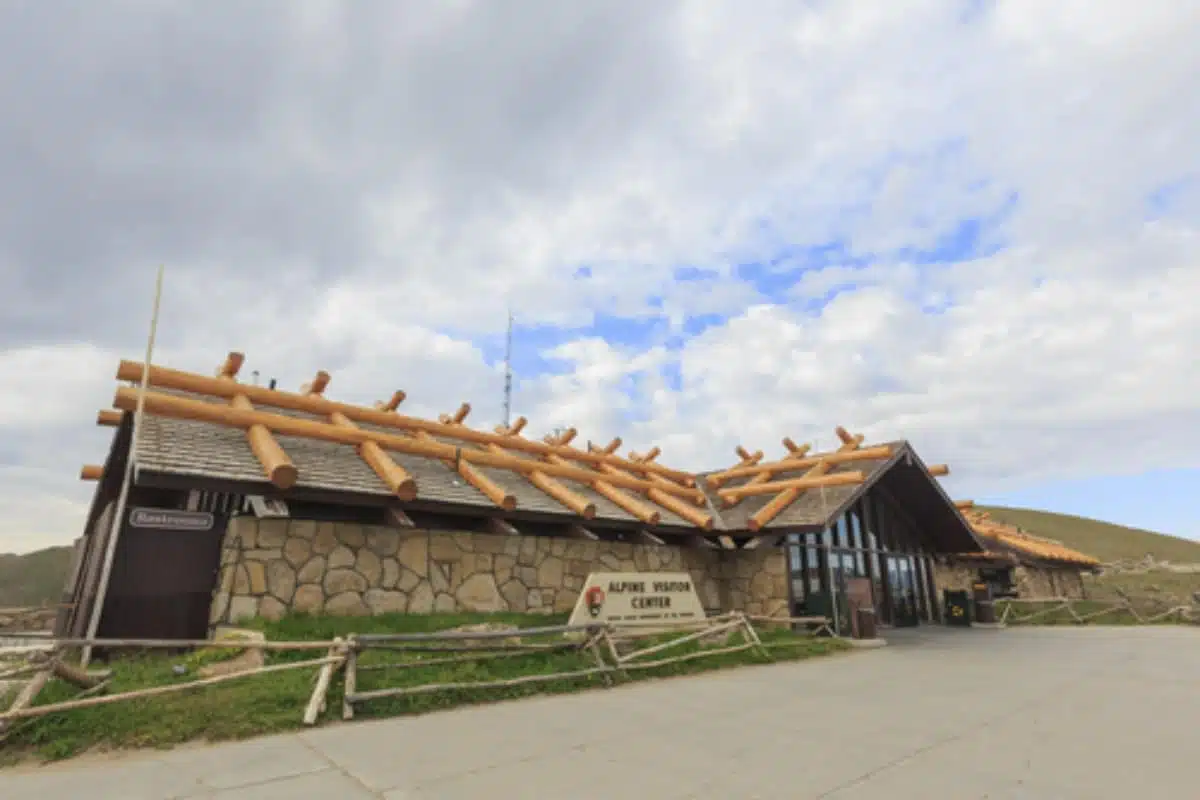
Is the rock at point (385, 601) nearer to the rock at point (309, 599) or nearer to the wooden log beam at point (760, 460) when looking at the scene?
the rock at point (309, 599)

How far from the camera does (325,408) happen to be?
1261 cm

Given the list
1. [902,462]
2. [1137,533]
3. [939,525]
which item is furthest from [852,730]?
[1137,533]

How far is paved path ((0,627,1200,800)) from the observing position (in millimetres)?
4344

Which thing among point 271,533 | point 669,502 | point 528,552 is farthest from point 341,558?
point 669,502

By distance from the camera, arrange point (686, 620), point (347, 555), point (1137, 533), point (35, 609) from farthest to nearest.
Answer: point (1137, 533)
point (35, 609)
point (686, 620)
point (347, 555)

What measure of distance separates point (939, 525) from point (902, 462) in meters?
5.03

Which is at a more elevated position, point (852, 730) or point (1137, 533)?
point (1137, 533)

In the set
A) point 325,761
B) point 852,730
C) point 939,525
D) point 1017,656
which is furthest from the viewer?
point 939,525

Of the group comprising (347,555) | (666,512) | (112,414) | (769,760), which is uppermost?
(112,414)

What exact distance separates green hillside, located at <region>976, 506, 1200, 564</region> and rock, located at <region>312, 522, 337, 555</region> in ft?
241

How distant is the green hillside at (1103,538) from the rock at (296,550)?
242 ft

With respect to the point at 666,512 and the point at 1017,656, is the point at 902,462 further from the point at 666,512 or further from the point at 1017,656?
the point at 666,512

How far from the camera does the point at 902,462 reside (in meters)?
17.4

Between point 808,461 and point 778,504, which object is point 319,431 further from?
point 808,461
